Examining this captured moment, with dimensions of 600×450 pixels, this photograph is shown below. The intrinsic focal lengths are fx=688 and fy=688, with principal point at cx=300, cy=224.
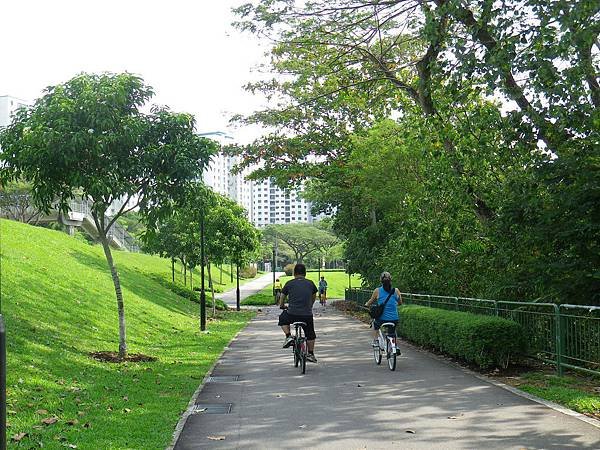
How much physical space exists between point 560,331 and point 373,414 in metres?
4.23

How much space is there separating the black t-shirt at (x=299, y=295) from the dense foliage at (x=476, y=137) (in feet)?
13.6

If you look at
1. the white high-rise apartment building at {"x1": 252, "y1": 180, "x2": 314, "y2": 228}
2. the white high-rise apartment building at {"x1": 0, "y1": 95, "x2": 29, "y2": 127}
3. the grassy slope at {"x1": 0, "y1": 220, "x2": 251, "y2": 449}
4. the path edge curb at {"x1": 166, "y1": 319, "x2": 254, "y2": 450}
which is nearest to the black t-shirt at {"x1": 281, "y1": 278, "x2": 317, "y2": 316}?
the path edge curb at {"x1": 166, "y1": 319, "x2": 254, "y2": 450}

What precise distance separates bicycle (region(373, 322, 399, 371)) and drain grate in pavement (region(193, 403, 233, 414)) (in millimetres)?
4067

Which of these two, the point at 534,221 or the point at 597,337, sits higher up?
the point at 534,221

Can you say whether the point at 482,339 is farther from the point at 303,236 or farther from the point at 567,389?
the point at 303,236

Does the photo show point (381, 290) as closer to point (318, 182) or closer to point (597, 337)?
point (597, 337)

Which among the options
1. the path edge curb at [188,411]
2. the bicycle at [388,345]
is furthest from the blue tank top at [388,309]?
the path edge curb at [188,411]

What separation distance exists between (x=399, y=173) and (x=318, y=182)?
1017 centimetres

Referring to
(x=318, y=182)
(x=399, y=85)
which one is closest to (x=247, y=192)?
(x=318, y=182)

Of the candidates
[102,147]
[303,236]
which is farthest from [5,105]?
[102,147]

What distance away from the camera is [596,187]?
1136 centimetres

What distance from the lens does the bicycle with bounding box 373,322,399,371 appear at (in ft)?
40.0

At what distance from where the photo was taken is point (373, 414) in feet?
26.6

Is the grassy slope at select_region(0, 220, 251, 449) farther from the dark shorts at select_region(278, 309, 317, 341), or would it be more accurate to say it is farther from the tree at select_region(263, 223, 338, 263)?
the tree at select_region(263, 223, 338, 263)
